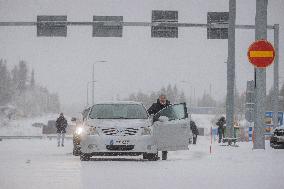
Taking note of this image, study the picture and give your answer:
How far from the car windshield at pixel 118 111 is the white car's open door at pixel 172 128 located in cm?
59

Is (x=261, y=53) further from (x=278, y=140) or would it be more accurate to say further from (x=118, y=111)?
→ (x=278, y=140)

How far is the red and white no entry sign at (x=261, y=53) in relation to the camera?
25.0 meters

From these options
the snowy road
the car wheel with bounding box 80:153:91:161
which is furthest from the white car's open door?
the car wheel with bounding box 80:153:91:161

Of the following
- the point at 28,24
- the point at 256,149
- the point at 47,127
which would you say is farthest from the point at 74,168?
the point at 47,127

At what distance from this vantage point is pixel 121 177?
49.1 feet

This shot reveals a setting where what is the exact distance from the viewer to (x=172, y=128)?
2162 cm

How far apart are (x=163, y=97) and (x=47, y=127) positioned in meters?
59.9

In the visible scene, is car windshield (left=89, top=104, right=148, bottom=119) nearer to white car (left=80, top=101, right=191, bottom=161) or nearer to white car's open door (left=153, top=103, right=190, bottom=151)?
white car (left=80, top=101, right=191, bottom=161)

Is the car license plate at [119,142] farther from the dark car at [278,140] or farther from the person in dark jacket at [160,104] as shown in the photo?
the dark car at [278,140]

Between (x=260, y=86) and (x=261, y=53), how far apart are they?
2.91m

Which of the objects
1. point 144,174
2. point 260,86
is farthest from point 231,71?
point 144,174

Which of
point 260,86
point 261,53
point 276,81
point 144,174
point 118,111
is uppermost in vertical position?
point 276,81

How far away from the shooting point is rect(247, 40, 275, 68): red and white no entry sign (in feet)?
82.2

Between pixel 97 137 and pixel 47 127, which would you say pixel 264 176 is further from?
pixel 47 127
